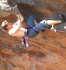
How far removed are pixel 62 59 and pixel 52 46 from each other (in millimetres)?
613

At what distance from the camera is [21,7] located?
14.5 feet

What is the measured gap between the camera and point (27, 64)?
20.0ft

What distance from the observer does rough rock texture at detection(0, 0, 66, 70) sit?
4.23 m

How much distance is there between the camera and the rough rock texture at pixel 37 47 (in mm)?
4234

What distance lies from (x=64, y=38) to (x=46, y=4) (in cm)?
101

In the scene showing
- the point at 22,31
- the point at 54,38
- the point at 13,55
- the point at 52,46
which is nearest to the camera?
the point at 22,31

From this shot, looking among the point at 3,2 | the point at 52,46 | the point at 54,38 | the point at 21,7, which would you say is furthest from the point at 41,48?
the point at 3,2

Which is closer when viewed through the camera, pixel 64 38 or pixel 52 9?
pixel 52 9

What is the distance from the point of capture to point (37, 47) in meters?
5.42

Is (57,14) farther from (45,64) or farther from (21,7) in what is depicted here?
(45,64)

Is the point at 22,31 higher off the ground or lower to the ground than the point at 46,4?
lower

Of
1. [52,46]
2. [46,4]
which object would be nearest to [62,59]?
[52,46]

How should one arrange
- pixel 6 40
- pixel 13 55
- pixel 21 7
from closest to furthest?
pixel 21 7
pixel 6 40
pixel 13 55


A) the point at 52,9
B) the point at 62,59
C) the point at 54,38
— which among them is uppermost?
the point at 52,9
